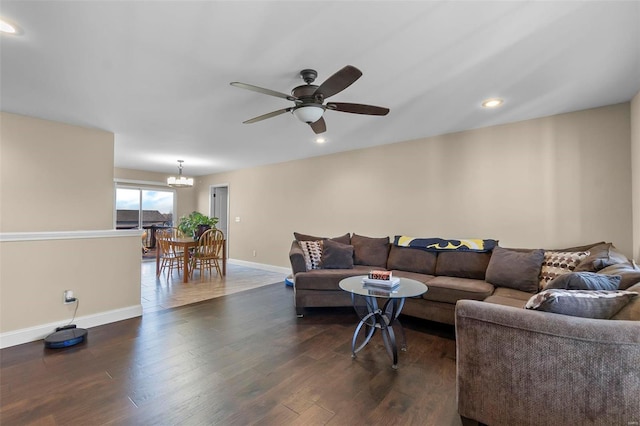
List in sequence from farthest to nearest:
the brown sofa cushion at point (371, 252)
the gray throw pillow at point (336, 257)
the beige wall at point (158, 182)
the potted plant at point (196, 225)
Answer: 1. the beige wall at point (158, 182)
2. the potted plant at point (196, 225)
3. the brown sofa cushion at point (371, 252)
4. the gray throw pillow at point (336, 257)

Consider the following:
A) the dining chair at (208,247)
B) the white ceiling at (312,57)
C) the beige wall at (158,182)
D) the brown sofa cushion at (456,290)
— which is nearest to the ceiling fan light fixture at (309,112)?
the white ceiling at (312,57)

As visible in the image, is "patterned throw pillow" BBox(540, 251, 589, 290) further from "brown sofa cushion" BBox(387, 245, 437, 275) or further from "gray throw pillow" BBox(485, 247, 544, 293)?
"brown sofa cushion" BBox(387, 245, 437, 275)

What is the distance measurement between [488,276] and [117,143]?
18.1 ft

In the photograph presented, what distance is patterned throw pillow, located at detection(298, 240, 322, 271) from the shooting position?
3.81 meters

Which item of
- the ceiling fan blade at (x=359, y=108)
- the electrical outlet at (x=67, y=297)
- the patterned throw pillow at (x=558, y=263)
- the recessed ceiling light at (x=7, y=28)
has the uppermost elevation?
the recessed ceiling light at (x=7, y=28)

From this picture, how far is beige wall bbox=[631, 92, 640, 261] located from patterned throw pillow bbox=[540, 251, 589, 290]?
0.49 meters

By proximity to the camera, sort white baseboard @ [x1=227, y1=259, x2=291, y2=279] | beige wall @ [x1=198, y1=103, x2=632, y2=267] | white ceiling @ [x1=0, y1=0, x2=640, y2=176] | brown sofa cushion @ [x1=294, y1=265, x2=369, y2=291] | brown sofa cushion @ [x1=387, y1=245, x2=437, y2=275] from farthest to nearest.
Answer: white baseboard @ [x1=227, y1=259, x2=291, y2=279]
brown sofa cushion @ [x1=387, y1=245, x2=437, y2=275]
brown sofa cushion @ [x1=294, y1=265, x2=369, y2=291]
beige wall @ [x1=198, y1=103, x2=632, y2=267]
white ceiling @ [x1=0, y1=0, x2=640, y2=176]

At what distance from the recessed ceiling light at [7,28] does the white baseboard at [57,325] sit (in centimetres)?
265

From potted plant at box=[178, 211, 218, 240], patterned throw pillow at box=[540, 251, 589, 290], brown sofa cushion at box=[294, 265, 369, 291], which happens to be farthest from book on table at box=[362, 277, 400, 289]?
potted plant at box=[178, 211, 218, 240]

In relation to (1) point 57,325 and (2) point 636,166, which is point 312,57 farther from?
(1) point 57,325

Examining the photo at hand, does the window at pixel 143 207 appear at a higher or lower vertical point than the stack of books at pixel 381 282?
higher

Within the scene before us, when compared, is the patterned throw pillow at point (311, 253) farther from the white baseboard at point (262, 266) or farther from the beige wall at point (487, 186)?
the white baseboard at point (262, 266)

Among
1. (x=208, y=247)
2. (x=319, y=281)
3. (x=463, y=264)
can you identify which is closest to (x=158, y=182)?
(x=208, y=247)

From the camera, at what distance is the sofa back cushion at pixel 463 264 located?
10.6 feet
